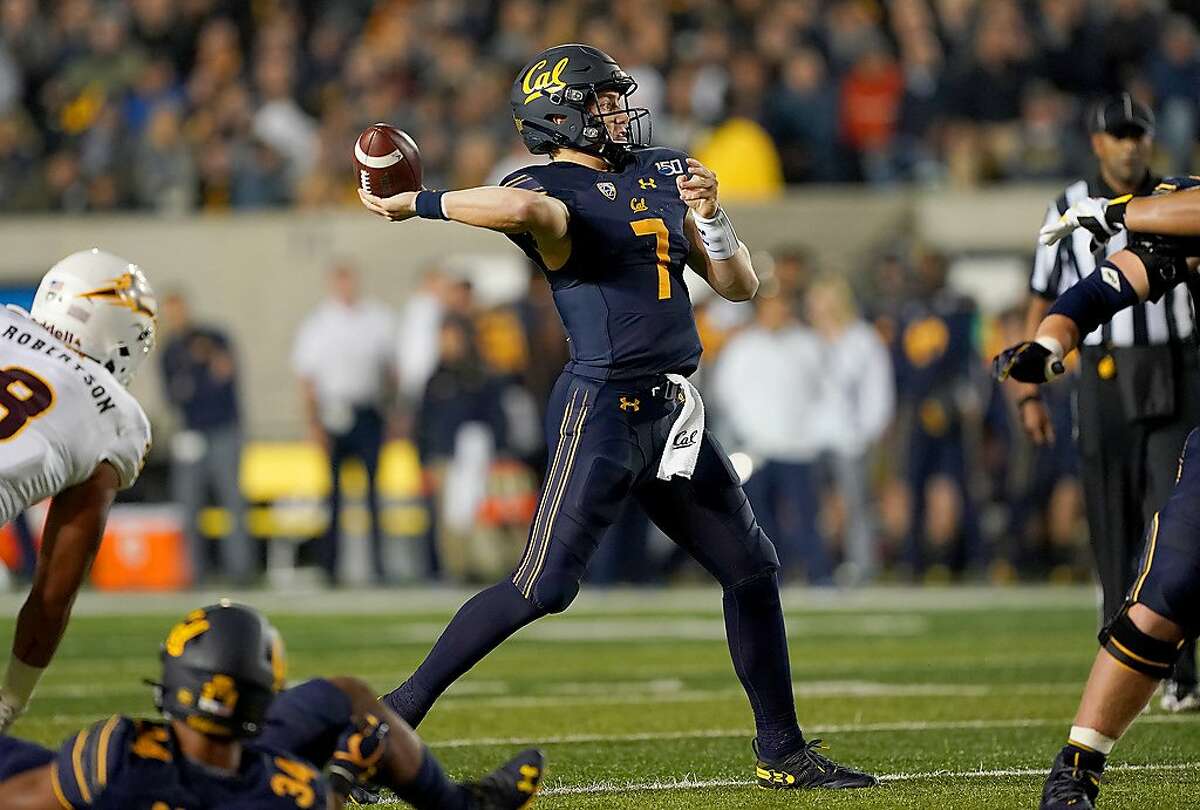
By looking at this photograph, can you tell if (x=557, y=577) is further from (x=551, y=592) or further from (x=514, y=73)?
(x=514, y=73)

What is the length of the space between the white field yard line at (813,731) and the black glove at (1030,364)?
1967mm

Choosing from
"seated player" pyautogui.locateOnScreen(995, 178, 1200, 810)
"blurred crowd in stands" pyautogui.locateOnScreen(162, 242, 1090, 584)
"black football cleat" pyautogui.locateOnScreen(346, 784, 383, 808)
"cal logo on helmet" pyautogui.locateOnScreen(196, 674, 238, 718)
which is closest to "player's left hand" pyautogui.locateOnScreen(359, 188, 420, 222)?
"black football cleat" pyautogui.locateOnScreen(346, 784, 383, 808)

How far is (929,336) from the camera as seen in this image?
40.4ft

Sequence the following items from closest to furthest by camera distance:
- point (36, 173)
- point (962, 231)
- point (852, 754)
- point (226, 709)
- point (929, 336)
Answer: point (226, 709) < point (852, 754) < point (929, 336) < point (962, 231) < point (36, 173)

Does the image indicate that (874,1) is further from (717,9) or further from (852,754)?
(852,754)

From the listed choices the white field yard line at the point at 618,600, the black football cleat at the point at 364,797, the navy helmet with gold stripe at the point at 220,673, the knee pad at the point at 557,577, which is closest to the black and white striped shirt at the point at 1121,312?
the knee pad at the point at 557,577

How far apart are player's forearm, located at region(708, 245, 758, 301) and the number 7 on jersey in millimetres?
150

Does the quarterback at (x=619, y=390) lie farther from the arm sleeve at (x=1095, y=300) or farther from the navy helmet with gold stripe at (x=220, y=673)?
the navy helmet with gold stripe at (x=220, y=673)

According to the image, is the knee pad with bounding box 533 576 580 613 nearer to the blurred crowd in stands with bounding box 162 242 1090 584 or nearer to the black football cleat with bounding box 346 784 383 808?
the black football cleat with bounding box 346 784 383 808

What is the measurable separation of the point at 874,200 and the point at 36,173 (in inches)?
242

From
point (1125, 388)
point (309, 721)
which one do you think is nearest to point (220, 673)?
point (309, 721)

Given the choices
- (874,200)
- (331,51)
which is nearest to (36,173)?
(331,51)

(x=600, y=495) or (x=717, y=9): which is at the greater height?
(x=717, y=9)

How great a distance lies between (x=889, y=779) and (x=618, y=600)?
6481mm
